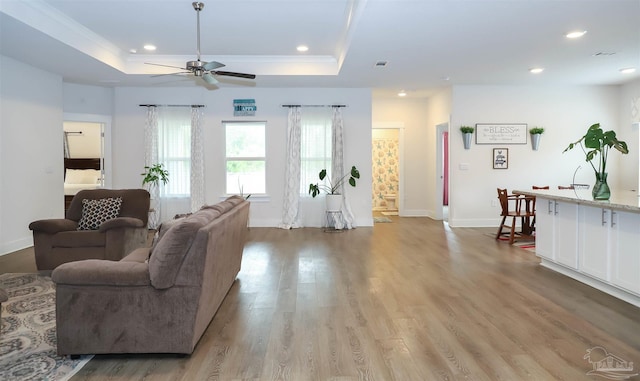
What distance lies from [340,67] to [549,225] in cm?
372

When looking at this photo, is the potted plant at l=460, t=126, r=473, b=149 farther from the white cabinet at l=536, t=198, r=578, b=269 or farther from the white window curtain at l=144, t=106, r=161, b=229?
the white window curtain at l=144, t=106, r=161, b=229

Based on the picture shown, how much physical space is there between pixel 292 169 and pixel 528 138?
4.78 m

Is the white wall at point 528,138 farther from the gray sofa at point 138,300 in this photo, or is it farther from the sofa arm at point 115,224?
the gray sofa at point 138,300

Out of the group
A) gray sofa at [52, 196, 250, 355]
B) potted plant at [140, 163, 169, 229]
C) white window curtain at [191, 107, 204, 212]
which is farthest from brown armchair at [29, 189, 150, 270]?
white window curtain at [191, 107, 204, 212]

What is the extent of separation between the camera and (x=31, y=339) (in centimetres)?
263

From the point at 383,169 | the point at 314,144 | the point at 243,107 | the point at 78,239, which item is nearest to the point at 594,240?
the point at 314,144

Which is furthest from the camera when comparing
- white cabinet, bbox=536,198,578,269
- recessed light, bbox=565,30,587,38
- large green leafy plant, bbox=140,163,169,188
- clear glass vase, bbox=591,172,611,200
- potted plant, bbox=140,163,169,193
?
potted plant, bbox=140,163,169,193

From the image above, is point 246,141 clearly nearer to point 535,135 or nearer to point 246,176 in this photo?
point 246,176

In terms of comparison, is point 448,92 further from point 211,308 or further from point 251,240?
point 211,308

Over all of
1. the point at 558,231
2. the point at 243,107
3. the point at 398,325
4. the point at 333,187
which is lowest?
the point at 398,325

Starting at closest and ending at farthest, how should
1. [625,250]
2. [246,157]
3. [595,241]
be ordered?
[625,250]
[595,241]
[246,157]

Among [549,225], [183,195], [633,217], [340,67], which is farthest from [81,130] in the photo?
[633,217]

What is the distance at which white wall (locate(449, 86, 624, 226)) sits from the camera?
24.5 feet

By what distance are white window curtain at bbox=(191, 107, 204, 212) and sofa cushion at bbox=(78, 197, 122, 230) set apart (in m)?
2.57
